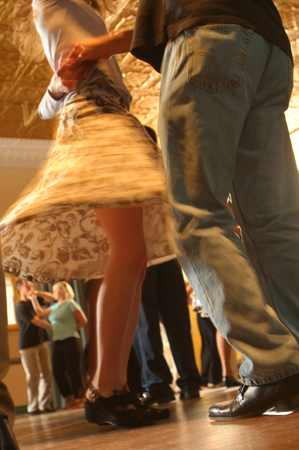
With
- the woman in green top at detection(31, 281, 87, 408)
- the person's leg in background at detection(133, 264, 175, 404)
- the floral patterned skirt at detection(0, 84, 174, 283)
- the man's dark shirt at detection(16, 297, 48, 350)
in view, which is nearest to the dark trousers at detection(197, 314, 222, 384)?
the woman in green top at detection(31, 281, 87, 408)

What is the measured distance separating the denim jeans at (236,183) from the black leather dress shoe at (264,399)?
0.01 m

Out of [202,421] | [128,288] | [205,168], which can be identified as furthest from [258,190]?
[202,421]

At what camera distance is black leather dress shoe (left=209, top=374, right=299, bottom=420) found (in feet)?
2.48

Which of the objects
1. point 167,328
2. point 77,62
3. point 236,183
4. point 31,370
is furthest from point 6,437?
point 31,370

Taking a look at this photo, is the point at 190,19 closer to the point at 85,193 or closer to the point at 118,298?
the point at 85,193

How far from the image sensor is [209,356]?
400 cm

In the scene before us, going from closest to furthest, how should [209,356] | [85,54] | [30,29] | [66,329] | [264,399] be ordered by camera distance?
[264,399] → [85,54] → [30,29] → [209,356] → [66,329]

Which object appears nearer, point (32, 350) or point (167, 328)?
point (167, 328)

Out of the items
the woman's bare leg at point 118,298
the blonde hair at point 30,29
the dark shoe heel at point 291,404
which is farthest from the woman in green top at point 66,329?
the dark shoe heel at point 291,404

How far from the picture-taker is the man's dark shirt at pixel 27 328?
13.7 feet

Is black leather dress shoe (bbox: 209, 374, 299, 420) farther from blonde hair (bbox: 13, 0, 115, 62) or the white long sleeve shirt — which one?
blonde hair (bbox: 13, 0, 115, 62)

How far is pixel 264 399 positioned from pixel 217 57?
1.90ft

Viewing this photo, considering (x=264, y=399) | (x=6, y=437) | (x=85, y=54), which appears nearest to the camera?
(x=6, y=437)

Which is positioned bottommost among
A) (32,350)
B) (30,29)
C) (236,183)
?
(32,350)
